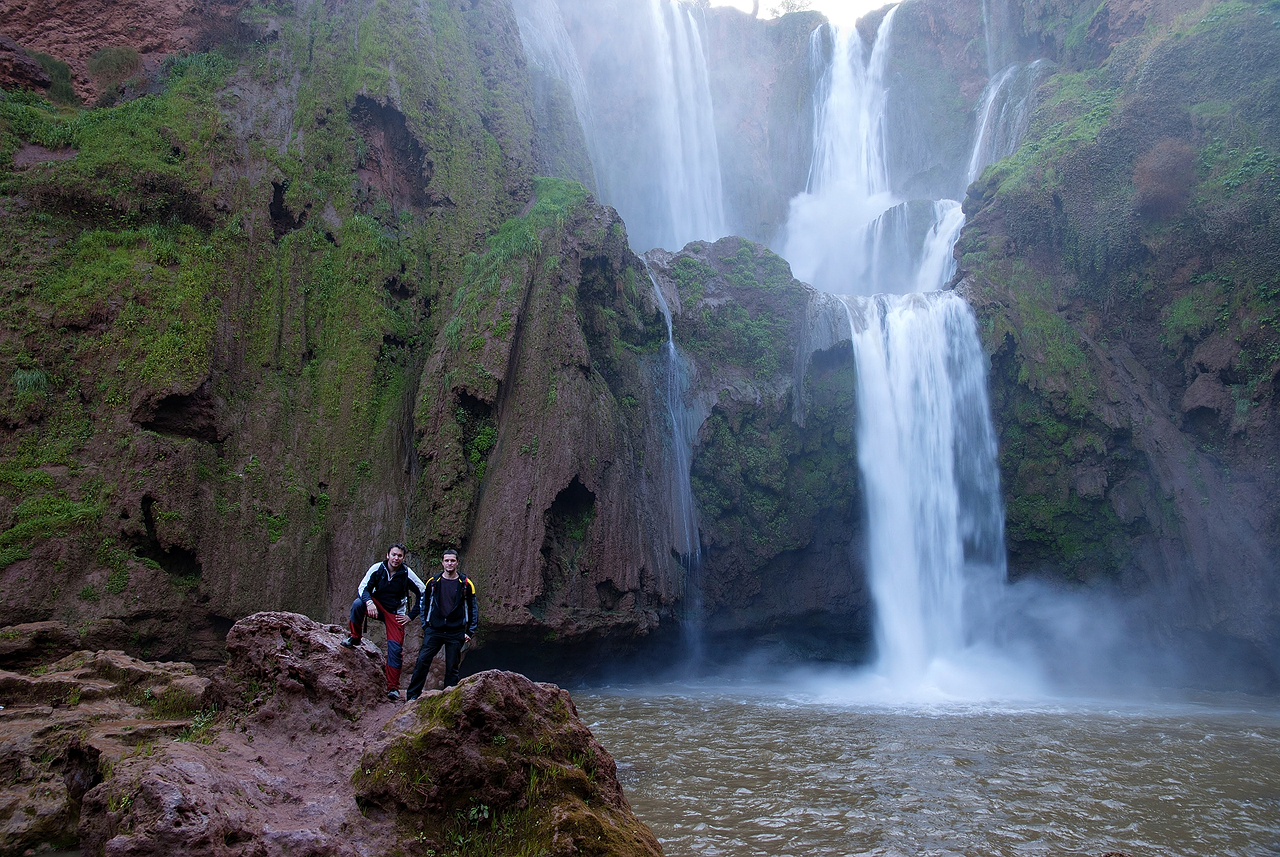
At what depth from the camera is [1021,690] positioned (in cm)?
1495

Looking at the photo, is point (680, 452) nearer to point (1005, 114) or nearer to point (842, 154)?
point (1005, 114)

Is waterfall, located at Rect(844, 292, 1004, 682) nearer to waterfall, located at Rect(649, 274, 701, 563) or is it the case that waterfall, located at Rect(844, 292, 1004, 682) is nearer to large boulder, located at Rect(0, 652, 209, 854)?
waterfall, located at Rect(649, 274, 701, 563)

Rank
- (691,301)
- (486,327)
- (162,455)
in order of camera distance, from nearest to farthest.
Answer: (162,455)
(486,327)
(691,301)

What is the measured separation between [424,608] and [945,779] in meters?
5.78

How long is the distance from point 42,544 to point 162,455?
6.57 ft

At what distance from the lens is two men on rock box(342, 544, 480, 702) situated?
257 inches

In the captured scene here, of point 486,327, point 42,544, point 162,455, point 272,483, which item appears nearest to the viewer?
point 42,544

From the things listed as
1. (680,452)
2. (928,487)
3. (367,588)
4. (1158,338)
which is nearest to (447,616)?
(367,588)

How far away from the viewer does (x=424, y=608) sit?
669 centimetres

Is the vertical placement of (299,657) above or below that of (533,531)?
below

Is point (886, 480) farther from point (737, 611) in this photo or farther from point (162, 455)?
point (162, 455)

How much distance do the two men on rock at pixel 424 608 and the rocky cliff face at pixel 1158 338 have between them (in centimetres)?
1584

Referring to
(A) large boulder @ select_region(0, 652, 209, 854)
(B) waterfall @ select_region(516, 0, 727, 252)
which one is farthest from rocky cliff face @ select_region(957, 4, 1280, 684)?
(A) large boulder @ select_region(0, 652, 209, 854)

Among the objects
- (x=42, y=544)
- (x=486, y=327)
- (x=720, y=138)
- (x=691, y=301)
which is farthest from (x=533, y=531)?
(x=720, y=138)
